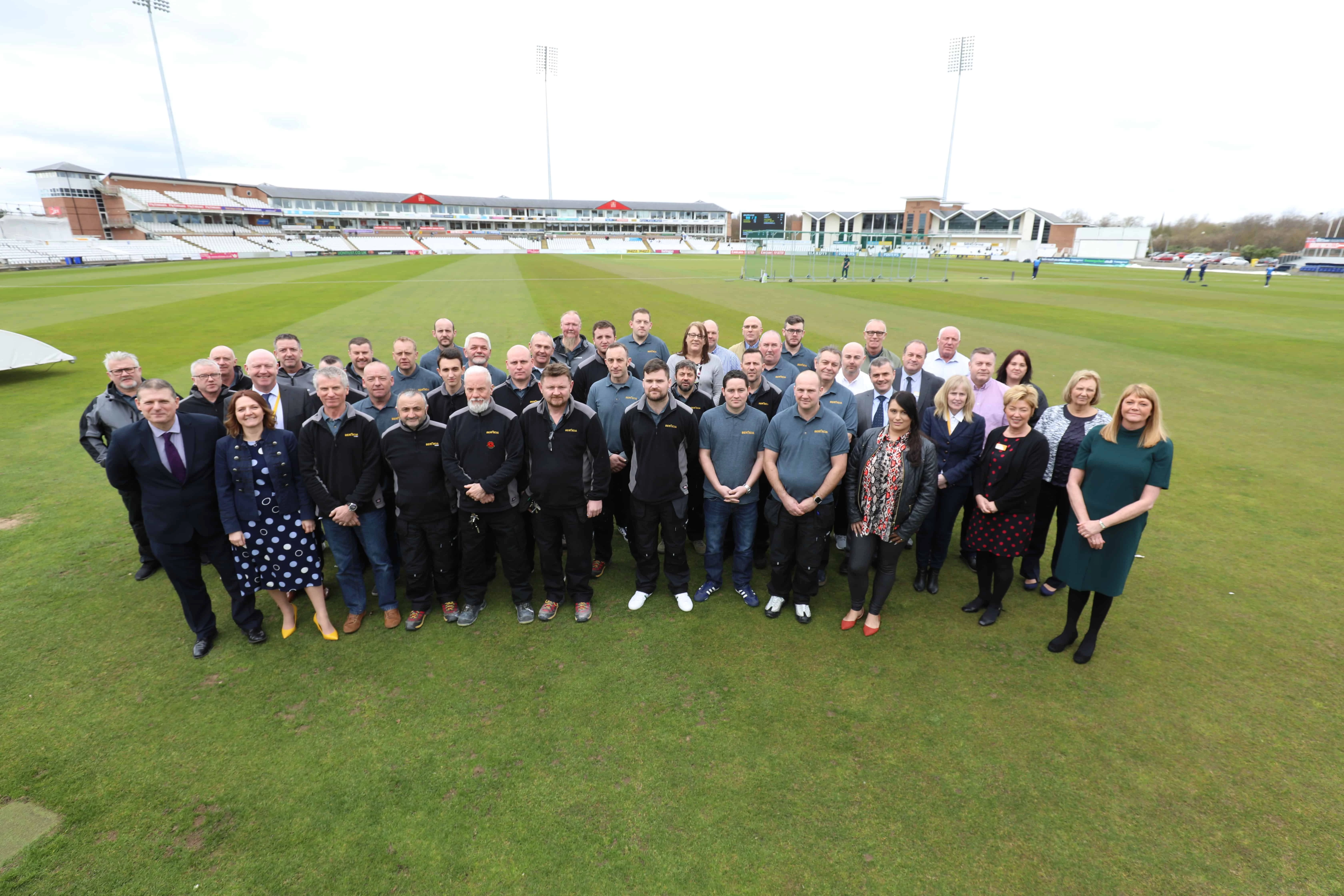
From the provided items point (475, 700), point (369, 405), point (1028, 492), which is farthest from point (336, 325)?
point (1028, 492)

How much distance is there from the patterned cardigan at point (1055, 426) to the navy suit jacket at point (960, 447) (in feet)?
1.53

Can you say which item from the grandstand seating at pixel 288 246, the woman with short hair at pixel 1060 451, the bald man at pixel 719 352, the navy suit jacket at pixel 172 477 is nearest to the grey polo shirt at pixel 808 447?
the bald man at pixel 719 352

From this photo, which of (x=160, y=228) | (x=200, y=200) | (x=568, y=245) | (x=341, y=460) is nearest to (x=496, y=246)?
(x=568, y=245)

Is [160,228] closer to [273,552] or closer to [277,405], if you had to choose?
[277,405]

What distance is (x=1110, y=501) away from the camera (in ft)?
13.6

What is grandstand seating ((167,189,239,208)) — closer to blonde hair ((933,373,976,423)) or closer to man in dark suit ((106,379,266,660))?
man in dark suit ((106,379,266,660))

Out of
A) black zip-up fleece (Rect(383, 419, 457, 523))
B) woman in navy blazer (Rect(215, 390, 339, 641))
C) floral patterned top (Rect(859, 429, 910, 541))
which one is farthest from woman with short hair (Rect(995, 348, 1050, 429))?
woman in navy blazer (Rect(215, 390, 339, 641))

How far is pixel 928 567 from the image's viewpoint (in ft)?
17.7

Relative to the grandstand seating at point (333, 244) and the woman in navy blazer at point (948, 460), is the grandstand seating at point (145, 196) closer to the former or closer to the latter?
the grandstand seating at point (333, 244)

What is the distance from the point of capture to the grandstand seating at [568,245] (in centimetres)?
8606

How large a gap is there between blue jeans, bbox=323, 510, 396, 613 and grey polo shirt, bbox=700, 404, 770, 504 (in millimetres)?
2737

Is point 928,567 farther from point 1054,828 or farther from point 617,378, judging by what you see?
point 617,378

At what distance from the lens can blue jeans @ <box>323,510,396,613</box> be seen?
15.5ft

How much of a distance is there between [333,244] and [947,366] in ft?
302
